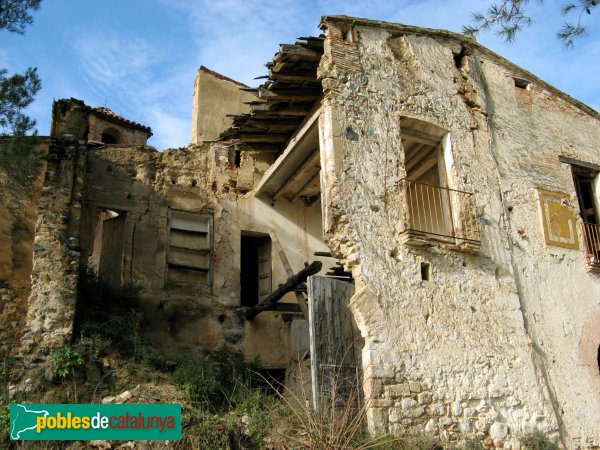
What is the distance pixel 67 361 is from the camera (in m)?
8.08

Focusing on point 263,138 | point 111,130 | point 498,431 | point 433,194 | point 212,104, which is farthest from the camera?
point 111,130

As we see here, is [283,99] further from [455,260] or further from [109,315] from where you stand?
[109,315]

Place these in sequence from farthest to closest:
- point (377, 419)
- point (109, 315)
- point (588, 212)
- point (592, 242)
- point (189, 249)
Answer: point (588, 212) < point (189, 249) < point (592, 242) < point (109, 315) < point (377, 419)

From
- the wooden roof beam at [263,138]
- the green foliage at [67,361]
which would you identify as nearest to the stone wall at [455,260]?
the wooden roof beam at [263,138]

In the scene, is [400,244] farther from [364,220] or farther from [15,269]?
[15,269]

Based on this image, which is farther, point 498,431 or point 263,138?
point 263,138

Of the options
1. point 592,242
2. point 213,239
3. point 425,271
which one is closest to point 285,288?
point 213,239

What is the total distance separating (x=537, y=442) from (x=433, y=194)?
396 cm

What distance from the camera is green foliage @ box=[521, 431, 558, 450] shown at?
7887 millimetres

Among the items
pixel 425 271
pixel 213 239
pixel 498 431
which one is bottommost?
pixel 498 431

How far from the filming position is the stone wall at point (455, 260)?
7.72m

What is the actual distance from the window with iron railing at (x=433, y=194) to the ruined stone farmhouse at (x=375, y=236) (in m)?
0.04

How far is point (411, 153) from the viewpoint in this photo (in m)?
10.6

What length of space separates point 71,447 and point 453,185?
6.44 meters
